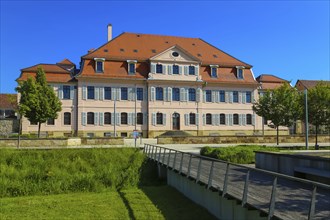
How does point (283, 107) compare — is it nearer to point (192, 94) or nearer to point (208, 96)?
point (192, 94)

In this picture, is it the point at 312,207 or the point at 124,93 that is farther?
the point at 124,93

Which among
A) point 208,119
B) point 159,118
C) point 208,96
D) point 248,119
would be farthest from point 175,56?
point 248,119

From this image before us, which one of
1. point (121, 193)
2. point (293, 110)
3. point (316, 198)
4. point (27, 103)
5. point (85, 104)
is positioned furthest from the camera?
point (85, 104)

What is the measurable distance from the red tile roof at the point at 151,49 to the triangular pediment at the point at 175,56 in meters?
1.82

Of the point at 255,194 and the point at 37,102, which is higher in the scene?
the point at 37,102

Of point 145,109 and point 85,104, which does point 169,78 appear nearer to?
point 145,109

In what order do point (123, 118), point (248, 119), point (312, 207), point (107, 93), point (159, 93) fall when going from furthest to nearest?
point (248, 119)
point (159, 93)
point (123, 118)
point (107, 93)
point (312, 207)

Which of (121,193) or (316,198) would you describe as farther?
(121,193)

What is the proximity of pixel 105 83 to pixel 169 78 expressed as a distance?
8.18 metres

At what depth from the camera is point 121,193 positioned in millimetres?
15641

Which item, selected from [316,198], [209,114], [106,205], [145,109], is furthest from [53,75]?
[316,198]

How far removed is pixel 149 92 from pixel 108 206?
31.3 m

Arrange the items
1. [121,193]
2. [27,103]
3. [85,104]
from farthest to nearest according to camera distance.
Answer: [85,104], [27,103], [121,193]

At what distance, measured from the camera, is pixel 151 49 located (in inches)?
1861
